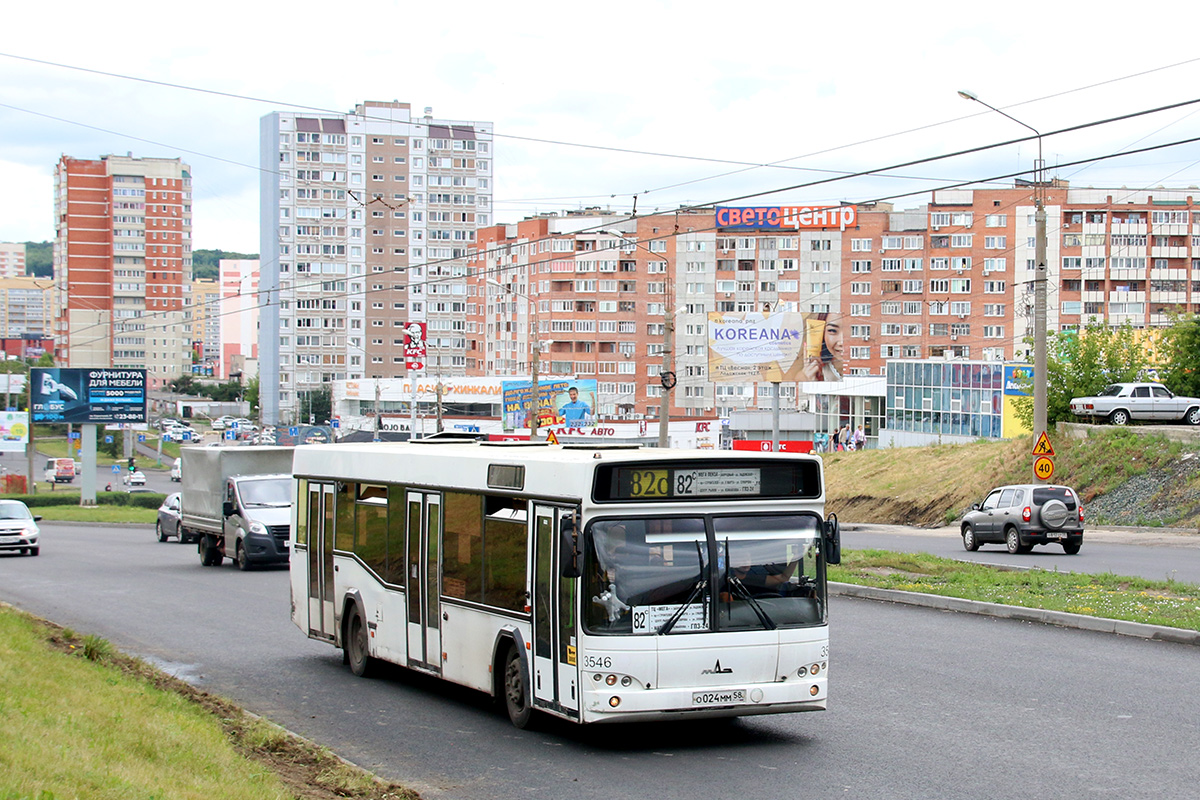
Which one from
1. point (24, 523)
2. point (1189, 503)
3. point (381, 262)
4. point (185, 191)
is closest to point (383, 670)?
point (24, 523)

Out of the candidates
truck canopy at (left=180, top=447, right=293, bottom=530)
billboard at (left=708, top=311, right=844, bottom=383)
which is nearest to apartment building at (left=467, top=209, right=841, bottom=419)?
billboard at (left=708, top=311, right=844, bottom=383)

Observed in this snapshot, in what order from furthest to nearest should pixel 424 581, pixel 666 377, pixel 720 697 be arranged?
1. pixel 666 377
2. pixel 424 581
3. pixel 720 697

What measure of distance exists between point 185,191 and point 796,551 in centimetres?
19793

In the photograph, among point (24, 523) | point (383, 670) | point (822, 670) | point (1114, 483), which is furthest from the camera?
point (1114, 483)

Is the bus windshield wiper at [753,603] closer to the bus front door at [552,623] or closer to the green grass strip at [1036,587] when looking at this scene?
the bus front door at [552,623]

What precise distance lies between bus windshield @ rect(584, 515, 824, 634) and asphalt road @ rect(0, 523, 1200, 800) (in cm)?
98

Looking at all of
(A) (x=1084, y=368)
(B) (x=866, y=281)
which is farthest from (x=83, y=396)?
(B) (x=866, y=281)

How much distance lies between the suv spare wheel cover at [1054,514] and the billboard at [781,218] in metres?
90.5

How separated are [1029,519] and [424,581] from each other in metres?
21.5

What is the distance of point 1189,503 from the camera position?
120 feet

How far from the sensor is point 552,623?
947 cm

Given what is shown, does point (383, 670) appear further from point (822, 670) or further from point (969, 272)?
point (969, 272)

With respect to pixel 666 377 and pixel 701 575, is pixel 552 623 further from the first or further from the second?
pixel 666 377

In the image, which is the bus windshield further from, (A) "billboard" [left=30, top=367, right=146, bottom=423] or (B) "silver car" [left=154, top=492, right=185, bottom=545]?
(A) "billboard" [left=30, top=367, right=146, bottom=423]
